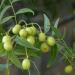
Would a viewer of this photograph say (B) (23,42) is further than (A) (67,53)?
No

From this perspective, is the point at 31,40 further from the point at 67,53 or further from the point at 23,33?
the point at 67,53

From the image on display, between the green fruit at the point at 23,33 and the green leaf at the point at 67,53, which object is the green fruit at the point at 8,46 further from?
the green leaf at the point at 67,53

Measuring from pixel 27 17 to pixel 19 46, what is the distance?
272mm

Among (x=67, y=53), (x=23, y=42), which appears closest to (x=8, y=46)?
(x=23, y=42)

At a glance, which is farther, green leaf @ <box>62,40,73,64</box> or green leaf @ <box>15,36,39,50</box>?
green leaf @ <box>62,40,73,64</box>

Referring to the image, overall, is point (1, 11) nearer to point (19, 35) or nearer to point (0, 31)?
point (0, 31)

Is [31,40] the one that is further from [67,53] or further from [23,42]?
[67,53]

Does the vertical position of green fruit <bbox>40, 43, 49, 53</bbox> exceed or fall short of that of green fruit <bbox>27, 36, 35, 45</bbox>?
it falls short

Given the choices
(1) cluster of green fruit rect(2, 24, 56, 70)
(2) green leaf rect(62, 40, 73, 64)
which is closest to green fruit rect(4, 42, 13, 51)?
(1) cluster of green fruit rect(2, 24, 56, 70)

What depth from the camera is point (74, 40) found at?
2441mm

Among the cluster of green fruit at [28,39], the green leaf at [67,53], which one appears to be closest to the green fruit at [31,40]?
the cluster of green fruit at [28,39]

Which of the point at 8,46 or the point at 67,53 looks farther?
the point at 67,53

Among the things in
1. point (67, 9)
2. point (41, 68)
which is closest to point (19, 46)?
point (41, 68)

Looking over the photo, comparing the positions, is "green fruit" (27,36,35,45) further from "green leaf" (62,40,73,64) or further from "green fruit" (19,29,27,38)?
"green leaf" (62,40,73,64)
